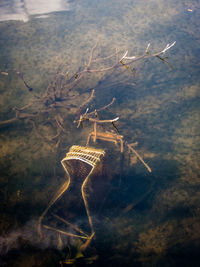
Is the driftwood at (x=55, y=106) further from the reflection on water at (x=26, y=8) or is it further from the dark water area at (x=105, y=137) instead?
the reflection on water at (x=26, y=8)

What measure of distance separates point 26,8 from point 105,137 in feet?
15.0

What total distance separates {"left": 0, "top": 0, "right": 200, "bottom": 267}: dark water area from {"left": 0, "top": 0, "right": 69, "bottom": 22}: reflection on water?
11 centimetres

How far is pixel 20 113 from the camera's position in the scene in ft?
9.24

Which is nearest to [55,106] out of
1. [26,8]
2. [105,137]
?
[105,137]

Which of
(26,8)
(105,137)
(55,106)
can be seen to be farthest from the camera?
(26,8)

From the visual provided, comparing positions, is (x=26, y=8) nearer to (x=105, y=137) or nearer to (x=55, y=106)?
(x=55, y=106)

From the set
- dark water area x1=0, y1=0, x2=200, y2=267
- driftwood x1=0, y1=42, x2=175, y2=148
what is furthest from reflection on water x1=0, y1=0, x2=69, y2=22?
driftwood x1=0, y1=42, x2=175, y2=148

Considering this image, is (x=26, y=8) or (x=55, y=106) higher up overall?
(x=26, y=8)

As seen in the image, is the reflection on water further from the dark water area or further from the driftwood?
the driftwood

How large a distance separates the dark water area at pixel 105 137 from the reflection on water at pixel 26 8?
0.11 meters

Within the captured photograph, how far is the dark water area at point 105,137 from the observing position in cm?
178

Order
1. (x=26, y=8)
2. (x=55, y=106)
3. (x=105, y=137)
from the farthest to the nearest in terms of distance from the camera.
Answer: (x=26, y=8) < (x=55, y=106) < (x=105, y=137)

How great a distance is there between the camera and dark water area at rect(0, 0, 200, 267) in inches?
70.0

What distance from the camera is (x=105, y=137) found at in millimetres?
2518
